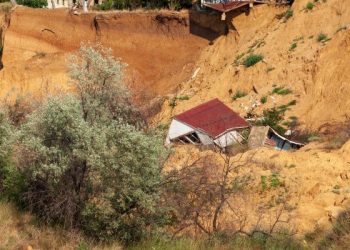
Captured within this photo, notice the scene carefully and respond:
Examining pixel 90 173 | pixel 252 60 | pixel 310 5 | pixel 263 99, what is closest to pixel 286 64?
pixel 252 60

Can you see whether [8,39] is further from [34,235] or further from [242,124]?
[34,235]

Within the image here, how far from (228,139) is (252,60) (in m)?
6.89

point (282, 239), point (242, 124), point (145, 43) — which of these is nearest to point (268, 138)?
point (242, 124)

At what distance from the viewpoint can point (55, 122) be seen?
36.9ft

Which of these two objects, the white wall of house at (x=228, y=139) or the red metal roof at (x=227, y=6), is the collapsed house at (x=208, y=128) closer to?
the white wall of house at (x=228, y=139)

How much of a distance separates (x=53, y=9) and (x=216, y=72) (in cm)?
1198

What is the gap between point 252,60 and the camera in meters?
26.7

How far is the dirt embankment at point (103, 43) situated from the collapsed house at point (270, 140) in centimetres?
834

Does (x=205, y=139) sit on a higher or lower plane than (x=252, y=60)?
lower

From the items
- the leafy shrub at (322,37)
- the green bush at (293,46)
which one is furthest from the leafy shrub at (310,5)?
the green bush at (293,46)

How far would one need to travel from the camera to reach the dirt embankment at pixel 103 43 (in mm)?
31203

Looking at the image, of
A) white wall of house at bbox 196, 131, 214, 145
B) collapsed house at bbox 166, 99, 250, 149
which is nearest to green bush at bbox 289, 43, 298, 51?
collapsed house at bbox 166, 99, 250, 149

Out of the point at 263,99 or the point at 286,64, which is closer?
the point at 263,99

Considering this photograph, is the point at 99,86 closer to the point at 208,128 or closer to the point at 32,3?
the point at 208,128
